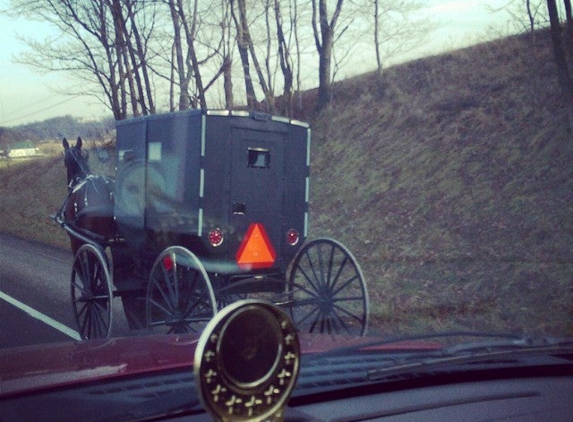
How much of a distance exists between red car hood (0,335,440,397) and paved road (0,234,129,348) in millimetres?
3778

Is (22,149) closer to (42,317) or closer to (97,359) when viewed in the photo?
(42,317)

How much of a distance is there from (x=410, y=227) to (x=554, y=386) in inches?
422

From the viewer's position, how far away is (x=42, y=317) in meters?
7.89

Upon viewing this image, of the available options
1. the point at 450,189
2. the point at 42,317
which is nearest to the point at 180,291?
the point at 42,317

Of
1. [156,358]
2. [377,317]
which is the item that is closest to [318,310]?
[377,317]

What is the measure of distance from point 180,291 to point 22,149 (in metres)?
9.51

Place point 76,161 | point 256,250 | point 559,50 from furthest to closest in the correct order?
point 559,50
point 76,161
point 256,250

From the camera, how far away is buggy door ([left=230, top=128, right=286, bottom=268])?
628 cm

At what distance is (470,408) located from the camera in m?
2.20

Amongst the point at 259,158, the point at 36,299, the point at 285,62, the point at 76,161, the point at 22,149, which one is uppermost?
the point at 285,62

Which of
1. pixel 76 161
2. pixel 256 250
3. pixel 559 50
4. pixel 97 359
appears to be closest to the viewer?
pixel 97 359

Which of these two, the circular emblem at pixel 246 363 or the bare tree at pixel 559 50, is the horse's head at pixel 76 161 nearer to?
the bare tree at pixel 559 50

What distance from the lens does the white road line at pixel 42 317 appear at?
23.4ft

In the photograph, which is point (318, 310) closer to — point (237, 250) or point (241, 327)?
point (237, 250)
